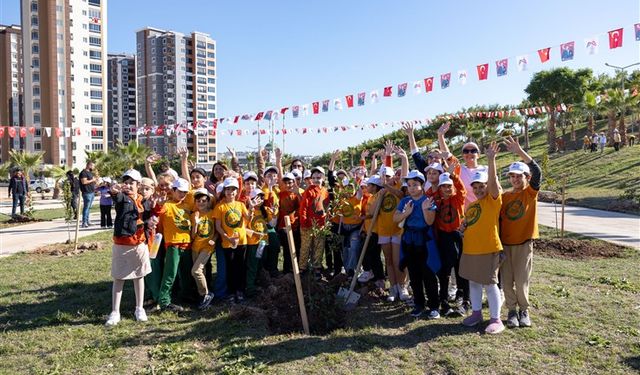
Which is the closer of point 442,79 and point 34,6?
point 442,79

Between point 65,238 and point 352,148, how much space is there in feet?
126

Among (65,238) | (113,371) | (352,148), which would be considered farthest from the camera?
(352,148)

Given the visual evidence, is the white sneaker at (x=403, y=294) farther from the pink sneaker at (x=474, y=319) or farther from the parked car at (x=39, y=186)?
the parked car at (x=39, y=186)

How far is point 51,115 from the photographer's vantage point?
65.4 m

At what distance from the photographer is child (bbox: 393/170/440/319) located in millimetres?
5258

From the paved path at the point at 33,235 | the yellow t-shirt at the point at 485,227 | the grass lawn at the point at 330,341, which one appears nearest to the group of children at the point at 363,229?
the yellow t-shirt at the point at 485,227

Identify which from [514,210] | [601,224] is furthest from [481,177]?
[601,224]

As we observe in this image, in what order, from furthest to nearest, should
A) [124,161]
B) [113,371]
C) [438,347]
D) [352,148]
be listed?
[352,148]
[124,161]
[438,347]
[113,371]

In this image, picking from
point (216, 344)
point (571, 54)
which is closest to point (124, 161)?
point (571, 54)

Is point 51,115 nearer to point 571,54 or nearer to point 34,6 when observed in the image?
point 34,6

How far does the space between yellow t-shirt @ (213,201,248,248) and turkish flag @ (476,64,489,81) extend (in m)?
10.2

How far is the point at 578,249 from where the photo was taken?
947cm

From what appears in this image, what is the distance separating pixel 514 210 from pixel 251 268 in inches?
128

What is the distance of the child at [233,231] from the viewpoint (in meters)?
5.92
